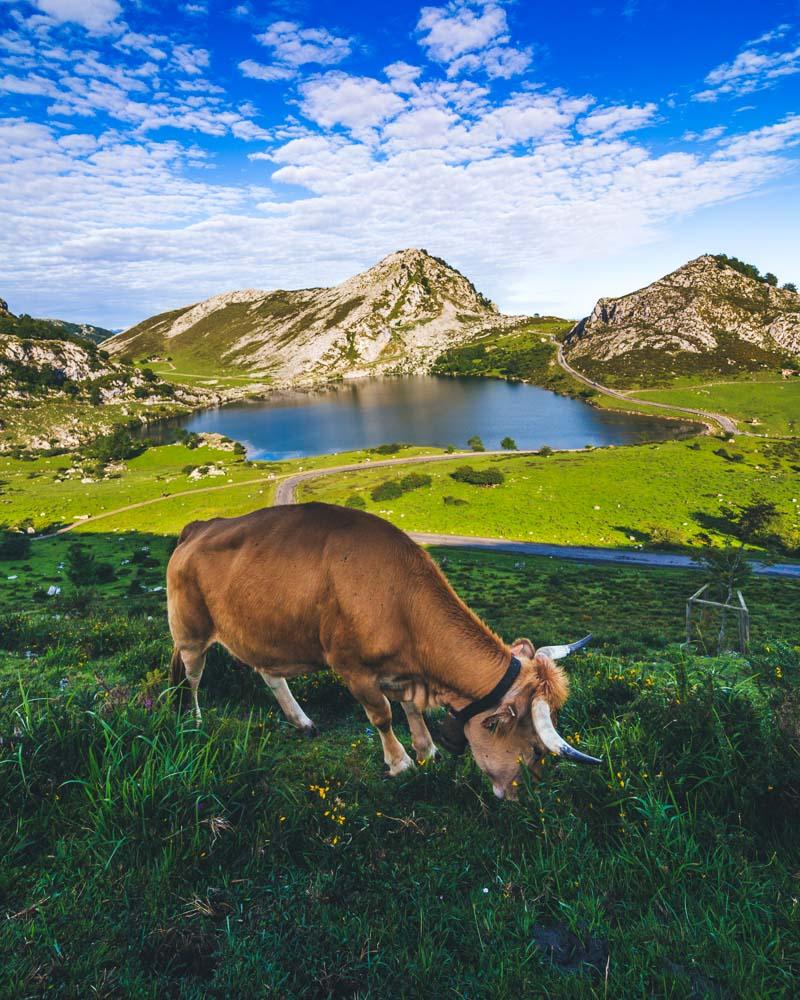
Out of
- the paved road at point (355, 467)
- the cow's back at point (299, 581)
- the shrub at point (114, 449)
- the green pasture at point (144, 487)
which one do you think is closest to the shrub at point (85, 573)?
the green pasture at point (144, 487)

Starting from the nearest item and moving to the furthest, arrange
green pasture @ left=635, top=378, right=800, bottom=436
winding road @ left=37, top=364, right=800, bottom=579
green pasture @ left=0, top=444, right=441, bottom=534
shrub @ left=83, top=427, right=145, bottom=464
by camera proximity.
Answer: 1. winding road @ left=37, top=364, right=800, bottom=579
2. green pasture @ left=0, top=444, right=441, bottom=534
3. shrub @ left=83, top=427, right=145, bottom=464
4. green pasture @ left=635, top=378, right=800, bottom=436

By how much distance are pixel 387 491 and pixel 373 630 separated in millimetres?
74588

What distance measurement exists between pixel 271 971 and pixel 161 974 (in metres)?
0.67

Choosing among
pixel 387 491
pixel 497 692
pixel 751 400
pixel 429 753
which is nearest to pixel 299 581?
pixel 497 692

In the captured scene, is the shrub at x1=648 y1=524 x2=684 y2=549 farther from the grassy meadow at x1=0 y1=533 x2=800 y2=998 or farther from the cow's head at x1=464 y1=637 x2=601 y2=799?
the cow's head at x1=464 y1=637 x2=601 y2=799

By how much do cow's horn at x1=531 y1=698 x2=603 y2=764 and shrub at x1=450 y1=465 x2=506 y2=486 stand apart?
81.1m

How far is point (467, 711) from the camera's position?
18.6 feet

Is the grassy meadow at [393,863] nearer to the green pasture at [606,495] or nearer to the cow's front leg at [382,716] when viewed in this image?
the cow's front leg at [382,716]

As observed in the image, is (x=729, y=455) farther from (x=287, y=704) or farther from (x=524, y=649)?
(x=287, y=704)

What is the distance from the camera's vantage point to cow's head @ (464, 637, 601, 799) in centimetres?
527

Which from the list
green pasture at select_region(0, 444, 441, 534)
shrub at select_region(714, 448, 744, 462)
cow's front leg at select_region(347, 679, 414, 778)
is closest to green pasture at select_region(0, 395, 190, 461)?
green pasture at select_region(0, 444, 441, 534)

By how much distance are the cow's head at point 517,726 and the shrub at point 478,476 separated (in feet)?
265

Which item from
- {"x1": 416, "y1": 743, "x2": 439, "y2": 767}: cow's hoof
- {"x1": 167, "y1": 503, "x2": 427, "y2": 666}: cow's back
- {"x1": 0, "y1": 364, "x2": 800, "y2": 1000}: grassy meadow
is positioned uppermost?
{"x1": 167, "y1": 503, "x2": 427, "y2": 666}: cow's back

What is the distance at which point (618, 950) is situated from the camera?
3.32 meters
